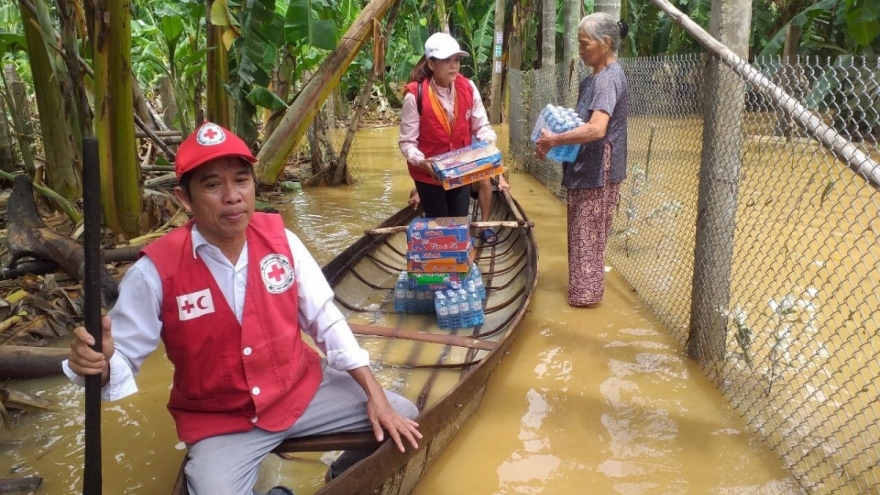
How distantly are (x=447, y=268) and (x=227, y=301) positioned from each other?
2.27 metres

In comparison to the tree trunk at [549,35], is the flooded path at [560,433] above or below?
below

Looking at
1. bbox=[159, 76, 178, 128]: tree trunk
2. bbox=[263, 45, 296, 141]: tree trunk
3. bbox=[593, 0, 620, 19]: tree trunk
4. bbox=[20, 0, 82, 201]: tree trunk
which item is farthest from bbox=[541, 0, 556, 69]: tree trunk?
bbox=[159, 76, 178, 128]: tree trunk

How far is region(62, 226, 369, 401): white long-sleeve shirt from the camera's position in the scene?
6.40 feet

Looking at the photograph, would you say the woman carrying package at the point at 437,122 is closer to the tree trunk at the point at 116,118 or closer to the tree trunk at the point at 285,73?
the tree trunk at the point at 116,118

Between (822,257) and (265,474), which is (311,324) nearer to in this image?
(265,474)

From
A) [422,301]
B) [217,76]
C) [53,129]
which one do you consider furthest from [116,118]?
[422,301]

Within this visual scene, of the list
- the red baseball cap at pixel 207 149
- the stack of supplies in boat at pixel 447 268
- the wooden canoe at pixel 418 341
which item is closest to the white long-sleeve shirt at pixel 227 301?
the red baseball cap at pixel 207 149

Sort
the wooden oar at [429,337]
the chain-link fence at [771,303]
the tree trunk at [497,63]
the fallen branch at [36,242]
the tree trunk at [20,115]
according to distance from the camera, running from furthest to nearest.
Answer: the tree trunk at [497,63], the tree trunk at [20,115], the fallen branch at [36,242], the wooden oar at [429,337], the chain-link fence at [771,303]

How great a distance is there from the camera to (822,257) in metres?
5.54

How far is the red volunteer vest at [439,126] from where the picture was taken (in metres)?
4.66

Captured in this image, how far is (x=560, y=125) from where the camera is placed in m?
4.16

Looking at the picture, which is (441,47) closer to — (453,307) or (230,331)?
(453,307)

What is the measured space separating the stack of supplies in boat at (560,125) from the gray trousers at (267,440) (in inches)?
90.6

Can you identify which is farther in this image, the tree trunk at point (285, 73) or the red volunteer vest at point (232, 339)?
the tree trunk at point (285, 73)
